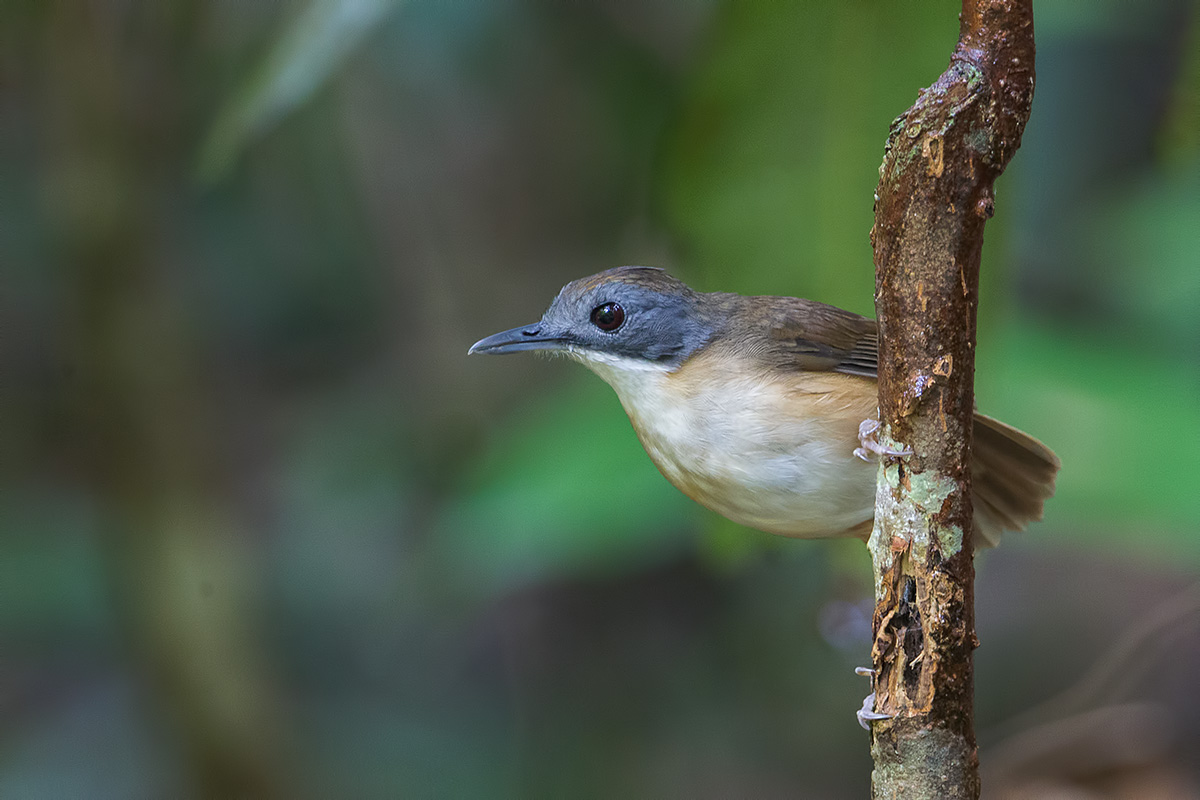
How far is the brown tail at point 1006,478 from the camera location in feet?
9.12

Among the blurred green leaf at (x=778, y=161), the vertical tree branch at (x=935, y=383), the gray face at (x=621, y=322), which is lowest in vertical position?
the vertical tree branch at (x=935, y=383)

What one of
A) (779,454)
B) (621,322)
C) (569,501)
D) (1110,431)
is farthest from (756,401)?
(1110,431)

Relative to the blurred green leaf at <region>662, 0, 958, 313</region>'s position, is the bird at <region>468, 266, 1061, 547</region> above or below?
below

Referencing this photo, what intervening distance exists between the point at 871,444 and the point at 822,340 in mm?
1026

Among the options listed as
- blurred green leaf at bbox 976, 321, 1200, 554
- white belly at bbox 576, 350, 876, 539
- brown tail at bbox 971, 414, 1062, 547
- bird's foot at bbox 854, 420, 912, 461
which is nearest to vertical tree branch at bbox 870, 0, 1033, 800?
bird's foot at bbox 854, 420, 912, 461

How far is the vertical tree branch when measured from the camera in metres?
1.75

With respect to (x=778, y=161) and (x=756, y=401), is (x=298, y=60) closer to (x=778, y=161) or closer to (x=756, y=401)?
(x=778, y=161)

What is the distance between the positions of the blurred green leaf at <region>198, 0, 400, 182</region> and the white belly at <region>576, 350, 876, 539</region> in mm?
1277

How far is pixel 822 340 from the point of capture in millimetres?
3061

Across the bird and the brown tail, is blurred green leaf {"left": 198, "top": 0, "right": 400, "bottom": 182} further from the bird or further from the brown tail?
the brown tail

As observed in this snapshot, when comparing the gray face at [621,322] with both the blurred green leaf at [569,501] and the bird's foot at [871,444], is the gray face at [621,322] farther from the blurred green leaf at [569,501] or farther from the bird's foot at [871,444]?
the blurred green leaf at [569,501]

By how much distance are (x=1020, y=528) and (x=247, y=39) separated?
3.65 metres

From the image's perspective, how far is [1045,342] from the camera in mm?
4512

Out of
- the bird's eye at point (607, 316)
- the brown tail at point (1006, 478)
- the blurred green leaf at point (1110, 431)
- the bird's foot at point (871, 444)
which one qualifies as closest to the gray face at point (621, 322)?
the bird's eye at point (607, 316)
